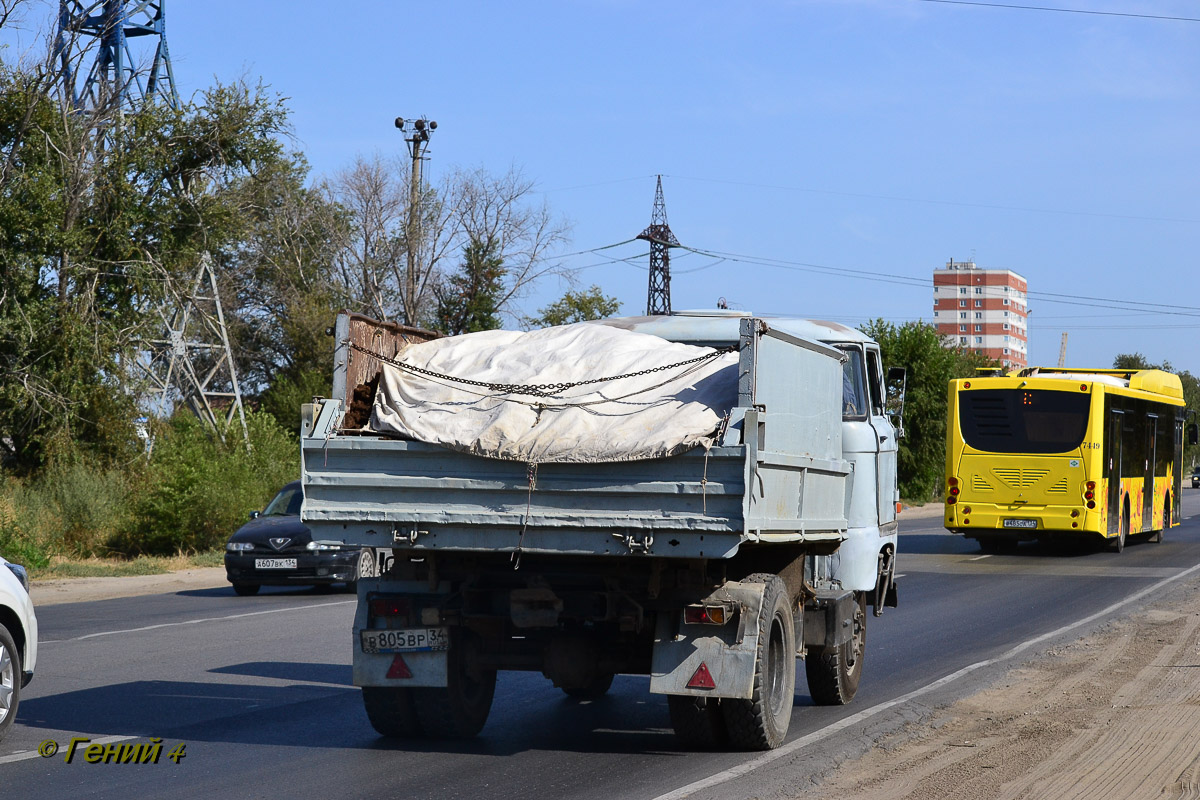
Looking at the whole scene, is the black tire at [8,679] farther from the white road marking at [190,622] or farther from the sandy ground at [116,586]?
the sandy ground at [116,586]

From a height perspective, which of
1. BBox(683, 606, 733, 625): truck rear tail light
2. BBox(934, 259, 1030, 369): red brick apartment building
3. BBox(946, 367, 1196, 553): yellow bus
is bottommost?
BBox(683, 606, 733, 625): truck rear tail light

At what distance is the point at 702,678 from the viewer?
7215mm

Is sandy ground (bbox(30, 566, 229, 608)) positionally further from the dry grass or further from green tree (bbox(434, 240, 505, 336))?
green tree (bbox(434, 240, 505, 336))

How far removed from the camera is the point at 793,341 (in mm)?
7566

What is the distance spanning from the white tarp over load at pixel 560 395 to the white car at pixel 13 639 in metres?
2.70

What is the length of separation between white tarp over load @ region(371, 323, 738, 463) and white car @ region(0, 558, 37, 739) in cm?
270

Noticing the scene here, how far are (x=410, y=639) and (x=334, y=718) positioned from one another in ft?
5.98

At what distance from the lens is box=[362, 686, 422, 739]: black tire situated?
807 centimetres

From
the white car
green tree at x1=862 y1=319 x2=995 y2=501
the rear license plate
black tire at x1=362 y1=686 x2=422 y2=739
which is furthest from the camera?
green tree at x1=862 y1=319 x2=995 y2=501

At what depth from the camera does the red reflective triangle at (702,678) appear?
7.21 meters

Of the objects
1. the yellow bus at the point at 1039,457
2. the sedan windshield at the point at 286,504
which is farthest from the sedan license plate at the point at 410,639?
the yellow bus at the point at 1039,457

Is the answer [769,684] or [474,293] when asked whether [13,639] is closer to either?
[769,684]

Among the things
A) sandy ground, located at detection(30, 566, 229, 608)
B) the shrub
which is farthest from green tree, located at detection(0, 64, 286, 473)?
sandy ground, located at detection(30, 566, 229, 608)

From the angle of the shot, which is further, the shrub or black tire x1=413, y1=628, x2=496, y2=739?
the shrub
